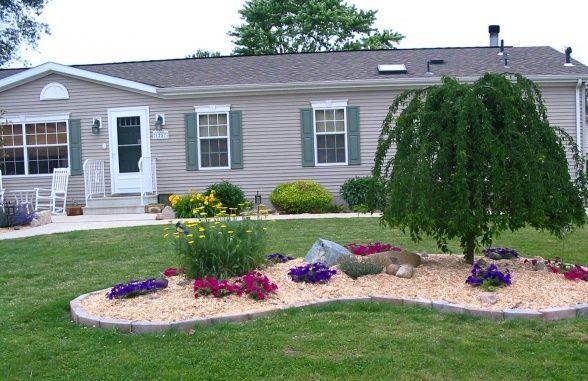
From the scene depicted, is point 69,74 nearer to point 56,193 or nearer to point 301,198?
point 56,193

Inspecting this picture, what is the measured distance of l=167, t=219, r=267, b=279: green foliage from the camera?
5879 mm

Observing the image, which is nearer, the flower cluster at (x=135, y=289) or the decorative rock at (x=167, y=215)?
the flower cluster at (x=135, y=289)

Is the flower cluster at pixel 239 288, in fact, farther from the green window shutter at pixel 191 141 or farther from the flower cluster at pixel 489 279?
the green window shutter at pixel 191 141

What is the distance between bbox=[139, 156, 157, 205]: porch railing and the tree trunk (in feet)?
32.5

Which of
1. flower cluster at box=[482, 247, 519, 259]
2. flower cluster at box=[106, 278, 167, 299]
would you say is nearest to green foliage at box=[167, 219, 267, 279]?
flower cluster at box=[106, 278, 167, 299]

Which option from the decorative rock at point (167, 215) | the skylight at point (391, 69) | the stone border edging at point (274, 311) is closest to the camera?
the stone border edging at point (274, 311)

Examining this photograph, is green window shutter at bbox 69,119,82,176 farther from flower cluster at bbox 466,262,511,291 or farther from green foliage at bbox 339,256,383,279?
flower cluster at bbox 466,262,511,291

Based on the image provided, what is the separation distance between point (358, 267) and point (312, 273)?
1.46 feet

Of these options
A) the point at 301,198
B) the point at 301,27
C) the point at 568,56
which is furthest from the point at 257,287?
the point at 301,27

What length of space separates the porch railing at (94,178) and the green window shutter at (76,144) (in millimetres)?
429

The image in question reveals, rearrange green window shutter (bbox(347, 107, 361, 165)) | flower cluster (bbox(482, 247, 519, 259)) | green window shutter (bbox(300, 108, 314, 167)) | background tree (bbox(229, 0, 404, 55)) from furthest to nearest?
background tree (bbox(229, 0, 404, 55)), green window shutter (bbox(300, 108, 314, 167)), green window shutter (bbox(347, 107, 361, 165)), flower cluster (bbox(482, 247, 519, 259))

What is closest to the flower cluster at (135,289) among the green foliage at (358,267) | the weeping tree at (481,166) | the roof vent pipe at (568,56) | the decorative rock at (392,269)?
the green foliage at (358,267)

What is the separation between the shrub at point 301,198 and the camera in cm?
1368

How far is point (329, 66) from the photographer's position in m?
16.3
